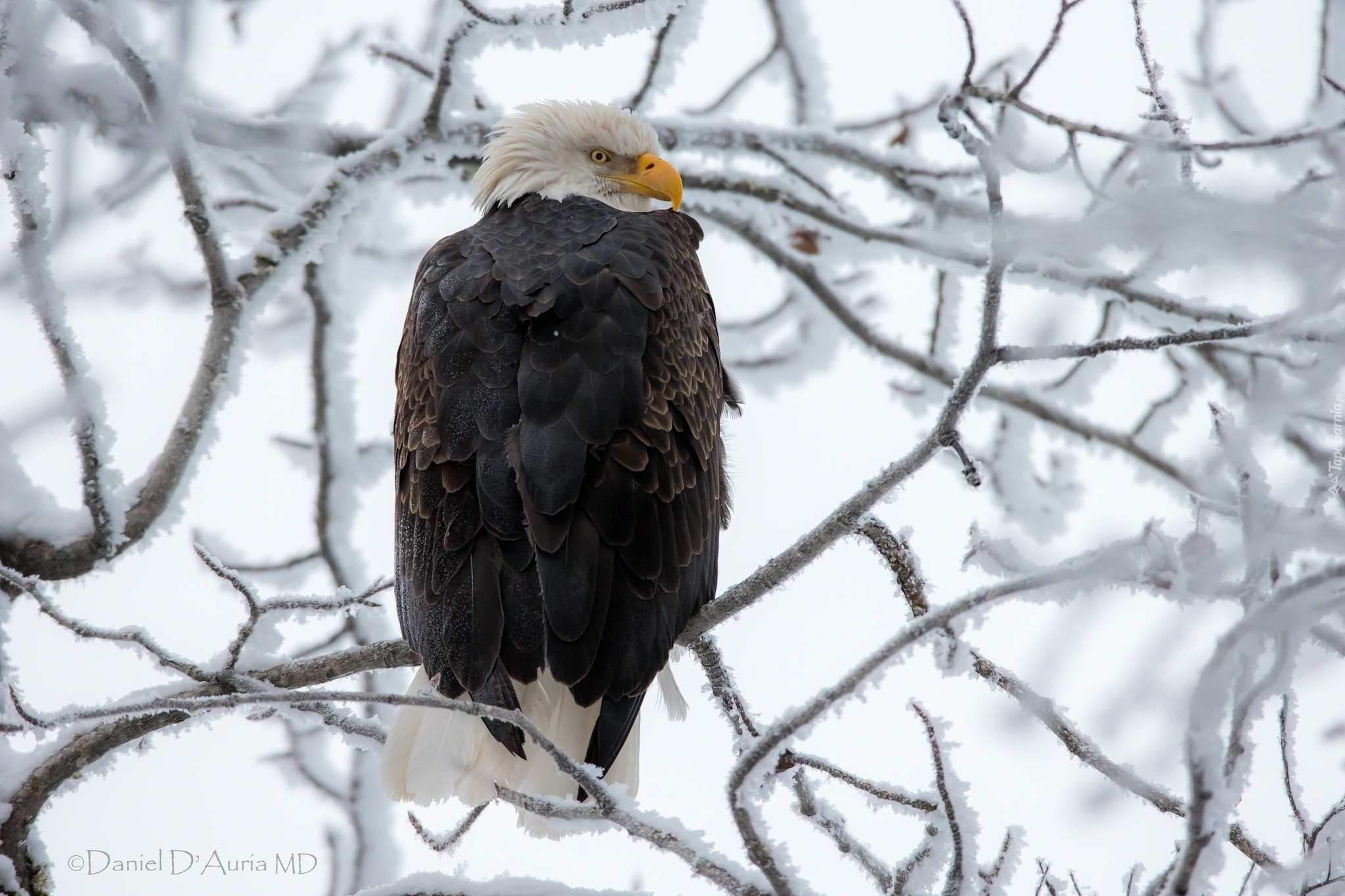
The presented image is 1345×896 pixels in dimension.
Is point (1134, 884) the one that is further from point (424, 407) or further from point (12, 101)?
point (12, 101)

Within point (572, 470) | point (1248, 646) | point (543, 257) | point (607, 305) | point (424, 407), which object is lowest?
point (1248, 646)

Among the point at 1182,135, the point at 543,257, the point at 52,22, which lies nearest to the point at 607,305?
the point at 543,257

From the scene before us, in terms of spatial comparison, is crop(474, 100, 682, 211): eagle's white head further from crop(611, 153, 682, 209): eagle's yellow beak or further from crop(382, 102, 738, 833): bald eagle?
crop(382, 102, 738, 833): bald eagle

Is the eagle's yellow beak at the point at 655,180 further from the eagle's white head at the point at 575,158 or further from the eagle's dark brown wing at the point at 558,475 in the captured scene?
the eagle's dark brown wing at the point at 558,475

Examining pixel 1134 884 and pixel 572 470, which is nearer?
pixel 1134 884

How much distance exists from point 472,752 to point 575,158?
2560 millimetres

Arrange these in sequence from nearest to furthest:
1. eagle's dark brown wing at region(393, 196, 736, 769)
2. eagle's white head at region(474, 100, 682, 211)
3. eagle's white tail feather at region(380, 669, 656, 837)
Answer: eagle's dark brown wing at region(393, 196, 736, 769) < eagle's white tail feather at region(380, 669, 656, 837) < eagle's white head at region(474, 100, 682, 211)

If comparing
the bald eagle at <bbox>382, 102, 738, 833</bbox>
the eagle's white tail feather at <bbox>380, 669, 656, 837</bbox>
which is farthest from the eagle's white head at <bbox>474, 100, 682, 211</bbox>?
the eagle's white tail feather at <bbox>380, 669, 656, 837</bbox>

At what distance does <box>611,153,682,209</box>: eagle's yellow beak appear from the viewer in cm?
411

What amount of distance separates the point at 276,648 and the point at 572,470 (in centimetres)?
97

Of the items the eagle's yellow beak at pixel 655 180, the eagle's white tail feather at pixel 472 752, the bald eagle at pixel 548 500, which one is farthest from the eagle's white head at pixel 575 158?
the eagle's white tail feather at pixel 472 752

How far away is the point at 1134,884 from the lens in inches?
90.4

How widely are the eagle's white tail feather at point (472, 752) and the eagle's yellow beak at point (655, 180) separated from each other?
6.98 ft

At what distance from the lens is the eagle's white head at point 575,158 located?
167 inches
